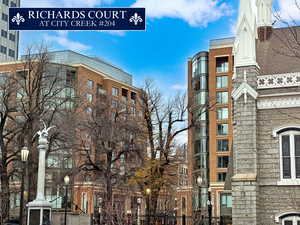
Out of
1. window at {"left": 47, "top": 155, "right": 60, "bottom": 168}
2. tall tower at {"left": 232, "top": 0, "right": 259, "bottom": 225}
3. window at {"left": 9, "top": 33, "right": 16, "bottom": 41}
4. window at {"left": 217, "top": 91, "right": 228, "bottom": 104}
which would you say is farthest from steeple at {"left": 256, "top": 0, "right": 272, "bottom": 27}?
window at {"left": 9, "top": 33, "right": 16, "bottom": 41}

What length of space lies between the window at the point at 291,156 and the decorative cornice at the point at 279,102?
133 centimetres

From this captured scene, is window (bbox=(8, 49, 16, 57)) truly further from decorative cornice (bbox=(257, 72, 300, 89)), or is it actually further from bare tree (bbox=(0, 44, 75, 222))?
decorative cornice (bbox=(257, 72, 300, 89))

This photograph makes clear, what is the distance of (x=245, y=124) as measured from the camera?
2520 centimetres

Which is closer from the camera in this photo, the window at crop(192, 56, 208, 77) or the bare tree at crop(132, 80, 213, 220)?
the bare tree at crop(132, 80, 213, 220)

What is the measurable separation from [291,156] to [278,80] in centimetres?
371

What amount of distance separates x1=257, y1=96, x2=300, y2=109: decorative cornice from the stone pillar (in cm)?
40

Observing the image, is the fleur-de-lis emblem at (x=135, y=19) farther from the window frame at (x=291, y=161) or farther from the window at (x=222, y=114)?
the window at (x=222, y=114)

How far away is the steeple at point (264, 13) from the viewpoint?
31039 mm

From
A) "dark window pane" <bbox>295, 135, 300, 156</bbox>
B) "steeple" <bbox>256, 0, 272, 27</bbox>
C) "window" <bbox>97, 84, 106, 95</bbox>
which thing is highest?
"window" <bbox>97, 84, 106, 95</bbox>

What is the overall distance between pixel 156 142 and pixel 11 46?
89.4 meters

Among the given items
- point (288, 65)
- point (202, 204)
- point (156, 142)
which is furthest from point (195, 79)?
point (288, 65)

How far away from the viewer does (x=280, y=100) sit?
24.9 meters

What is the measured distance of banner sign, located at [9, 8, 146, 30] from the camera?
15.8 m

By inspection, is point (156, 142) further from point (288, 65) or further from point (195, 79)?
point (195, 79)
